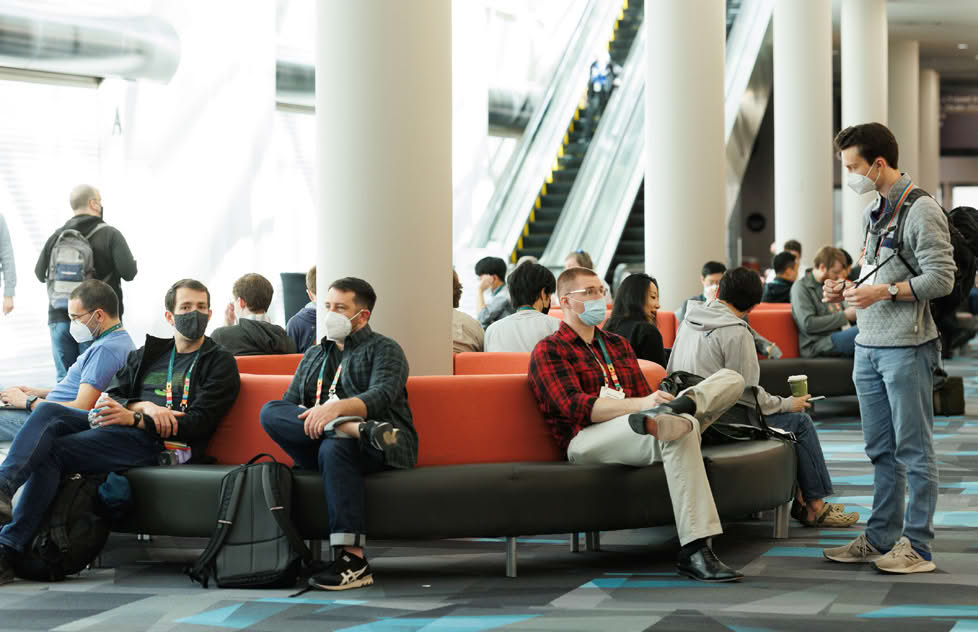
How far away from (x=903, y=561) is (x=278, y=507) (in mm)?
2361

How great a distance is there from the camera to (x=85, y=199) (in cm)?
886

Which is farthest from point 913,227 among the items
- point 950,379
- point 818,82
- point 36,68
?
point 818,82

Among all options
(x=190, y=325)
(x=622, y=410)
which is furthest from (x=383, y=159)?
(x=622, y=410)

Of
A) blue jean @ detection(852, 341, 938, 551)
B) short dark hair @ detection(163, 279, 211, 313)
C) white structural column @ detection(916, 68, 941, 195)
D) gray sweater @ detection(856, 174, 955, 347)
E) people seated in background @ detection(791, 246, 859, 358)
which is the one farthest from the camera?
white structural column @ detection(916, 68, 941, 195)

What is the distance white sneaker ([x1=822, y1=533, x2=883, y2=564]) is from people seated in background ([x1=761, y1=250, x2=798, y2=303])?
692cm

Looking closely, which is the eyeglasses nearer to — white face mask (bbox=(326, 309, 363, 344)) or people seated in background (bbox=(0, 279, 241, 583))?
white face mask (bbox=(326, 309, 363, 344))

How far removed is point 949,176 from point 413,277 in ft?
108

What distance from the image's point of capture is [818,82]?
54.9ft

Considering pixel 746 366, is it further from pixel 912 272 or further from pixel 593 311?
pixel 912 272

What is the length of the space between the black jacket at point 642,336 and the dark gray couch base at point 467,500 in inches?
72.5

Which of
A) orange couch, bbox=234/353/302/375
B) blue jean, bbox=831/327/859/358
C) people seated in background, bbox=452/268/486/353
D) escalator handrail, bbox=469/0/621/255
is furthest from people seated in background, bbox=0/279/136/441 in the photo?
escalator handrail, bbox=469/0/621/255

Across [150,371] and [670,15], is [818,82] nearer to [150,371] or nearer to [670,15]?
[670,15]

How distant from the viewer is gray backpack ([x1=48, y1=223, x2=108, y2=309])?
8664mm

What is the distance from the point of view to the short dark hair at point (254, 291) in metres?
7.29
